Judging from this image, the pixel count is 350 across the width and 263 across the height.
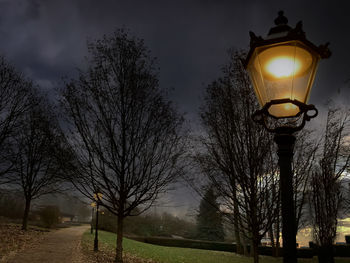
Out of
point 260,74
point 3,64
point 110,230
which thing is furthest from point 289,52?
point 110,230

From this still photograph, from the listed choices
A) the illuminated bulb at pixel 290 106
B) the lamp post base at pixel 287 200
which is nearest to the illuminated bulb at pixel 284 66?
the illuminated bulb at pixel 290 106

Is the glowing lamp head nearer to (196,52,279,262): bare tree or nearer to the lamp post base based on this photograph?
the lamp post base

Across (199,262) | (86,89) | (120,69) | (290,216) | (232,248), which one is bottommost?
(232,248)

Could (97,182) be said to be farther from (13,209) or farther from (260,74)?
(13,209)

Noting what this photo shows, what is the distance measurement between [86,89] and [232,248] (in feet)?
95.4

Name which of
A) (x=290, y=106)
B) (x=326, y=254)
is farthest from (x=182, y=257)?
(x=290, y=106)

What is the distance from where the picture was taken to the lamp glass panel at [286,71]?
244 cm

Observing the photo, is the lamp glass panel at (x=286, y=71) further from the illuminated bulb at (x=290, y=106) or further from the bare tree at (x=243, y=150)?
the bare tree at (x=243, y=150)

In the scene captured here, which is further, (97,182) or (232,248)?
(232,248)

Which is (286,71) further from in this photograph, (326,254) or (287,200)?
(326,254)

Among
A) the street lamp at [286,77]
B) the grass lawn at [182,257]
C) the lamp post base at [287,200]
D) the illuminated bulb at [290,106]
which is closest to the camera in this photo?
the lamp post base at [287,200]

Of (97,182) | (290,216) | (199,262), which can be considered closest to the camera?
(290,216)

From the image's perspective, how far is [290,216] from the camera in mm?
2320

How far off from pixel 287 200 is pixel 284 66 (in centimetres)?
128
